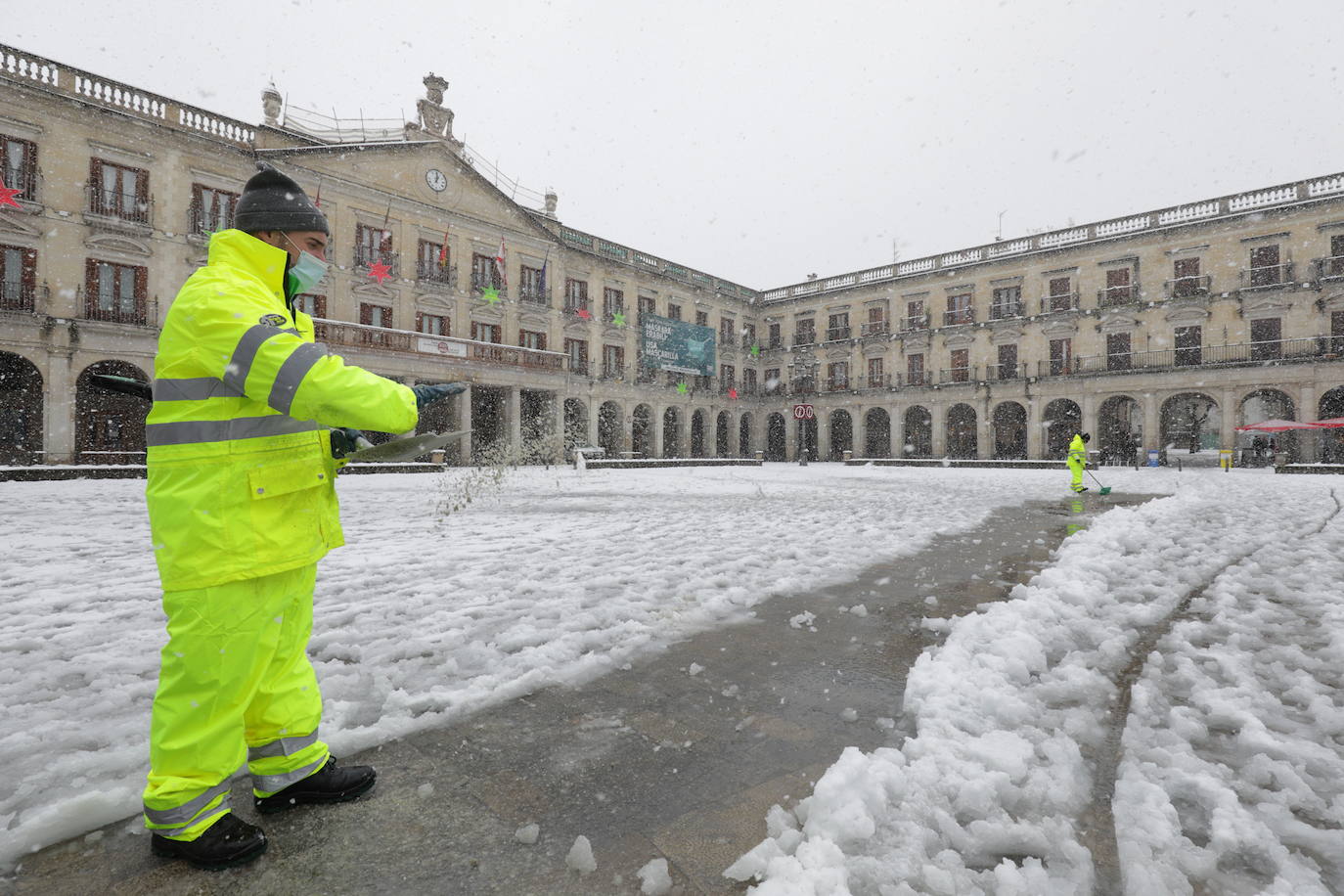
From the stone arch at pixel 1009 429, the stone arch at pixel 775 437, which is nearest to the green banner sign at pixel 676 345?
the stone arch at pixel 775 437

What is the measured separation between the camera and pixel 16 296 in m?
16.7

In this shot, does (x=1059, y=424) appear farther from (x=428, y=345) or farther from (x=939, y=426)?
(x=428, y=345)

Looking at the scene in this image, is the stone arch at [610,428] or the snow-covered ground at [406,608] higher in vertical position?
the stone arch at [610,428]

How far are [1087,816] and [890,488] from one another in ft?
42.1

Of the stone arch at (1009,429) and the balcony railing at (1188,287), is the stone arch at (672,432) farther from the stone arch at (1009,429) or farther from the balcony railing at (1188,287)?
the balcony railing at (1188,287)

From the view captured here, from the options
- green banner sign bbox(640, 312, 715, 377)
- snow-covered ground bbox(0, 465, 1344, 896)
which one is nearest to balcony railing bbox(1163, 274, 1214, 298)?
green banner sign bbox(640, 312, 715, 377)

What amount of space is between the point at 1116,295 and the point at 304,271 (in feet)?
117

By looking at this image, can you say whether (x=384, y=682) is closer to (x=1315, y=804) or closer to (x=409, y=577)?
(x=409, y=577)

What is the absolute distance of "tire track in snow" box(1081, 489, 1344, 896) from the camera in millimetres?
1538

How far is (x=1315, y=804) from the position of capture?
1.80 meters

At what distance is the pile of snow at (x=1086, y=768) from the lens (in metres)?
1.51

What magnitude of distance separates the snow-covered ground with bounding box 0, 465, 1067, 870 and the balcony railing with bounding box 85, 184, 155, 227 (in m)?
13.9

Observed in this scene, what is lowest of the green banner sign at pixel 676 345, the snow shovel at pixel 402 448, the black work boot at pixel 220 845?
the black work boot at pixel 220 845

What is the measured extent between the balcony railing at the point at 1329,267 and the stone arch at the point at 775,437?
2504 cm
